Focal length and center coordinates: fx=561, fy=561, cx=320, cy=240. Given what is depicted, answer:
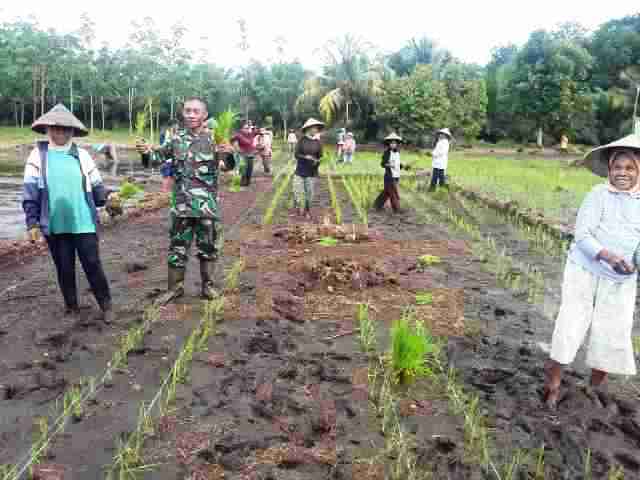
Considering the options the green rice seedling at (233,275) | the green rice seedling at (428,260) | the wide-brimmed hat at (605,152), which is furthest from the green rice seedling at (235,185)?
the wide-brimmed hat at (605,152)

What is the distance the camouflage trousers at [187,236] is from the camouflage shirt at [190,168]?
84 mm

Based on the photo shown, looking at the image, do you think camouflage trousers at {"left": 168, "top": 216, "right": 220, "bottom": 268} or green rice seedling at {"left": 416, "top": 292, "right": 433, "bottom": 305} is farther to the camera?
green rice seedling at {"left": 416, "top": 292, "right": 433, "bottom": 305}

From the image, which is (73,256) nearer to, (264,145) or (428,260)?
(428,260)

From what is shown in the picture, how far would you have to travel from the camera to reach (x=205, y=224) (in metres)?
4.39

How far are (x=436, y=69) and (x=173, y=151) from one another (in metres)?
29.3

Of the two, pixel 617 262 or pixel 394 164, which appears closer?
pixel 617 262

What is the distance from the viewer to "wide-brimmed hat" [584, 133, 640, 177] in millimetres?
2789

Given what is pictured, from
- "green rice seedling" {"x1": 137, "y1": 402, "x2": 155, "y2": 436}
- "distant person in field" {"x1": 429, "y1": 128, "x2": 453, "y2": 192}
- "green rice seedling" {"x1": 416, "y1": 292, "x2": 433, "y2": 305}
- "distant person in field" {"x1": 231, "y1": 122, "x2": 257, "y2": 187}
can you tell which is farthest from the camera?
"distant person in field" {"x1": 231, "y1": 122, "x2": 257, "y2": 187}

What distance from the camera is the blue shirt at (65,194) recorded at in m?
3.84

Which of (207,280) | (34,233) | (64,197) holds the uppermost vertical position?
(64,197)

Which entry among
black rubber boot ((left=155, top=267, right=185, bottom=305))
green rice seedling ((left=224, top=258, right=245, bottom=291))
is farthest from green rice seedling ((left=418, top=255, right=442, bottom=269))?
black rubber boot ((left=155, top=267, right=185, bottom=305))

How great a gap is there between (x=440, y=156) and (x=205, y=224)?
319 inches

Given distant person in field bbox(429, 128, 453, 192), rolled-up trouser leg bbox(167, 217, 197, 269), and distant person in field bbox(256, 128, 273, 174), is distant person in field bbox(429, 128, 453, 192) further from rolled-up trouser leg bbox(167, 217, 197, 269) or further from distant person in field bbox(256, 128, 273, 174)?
rolled-up trouser leg bbox(167, 217, 197, 269)

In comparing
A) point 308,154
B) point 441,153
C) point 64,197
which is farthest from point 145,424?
point 441,153
